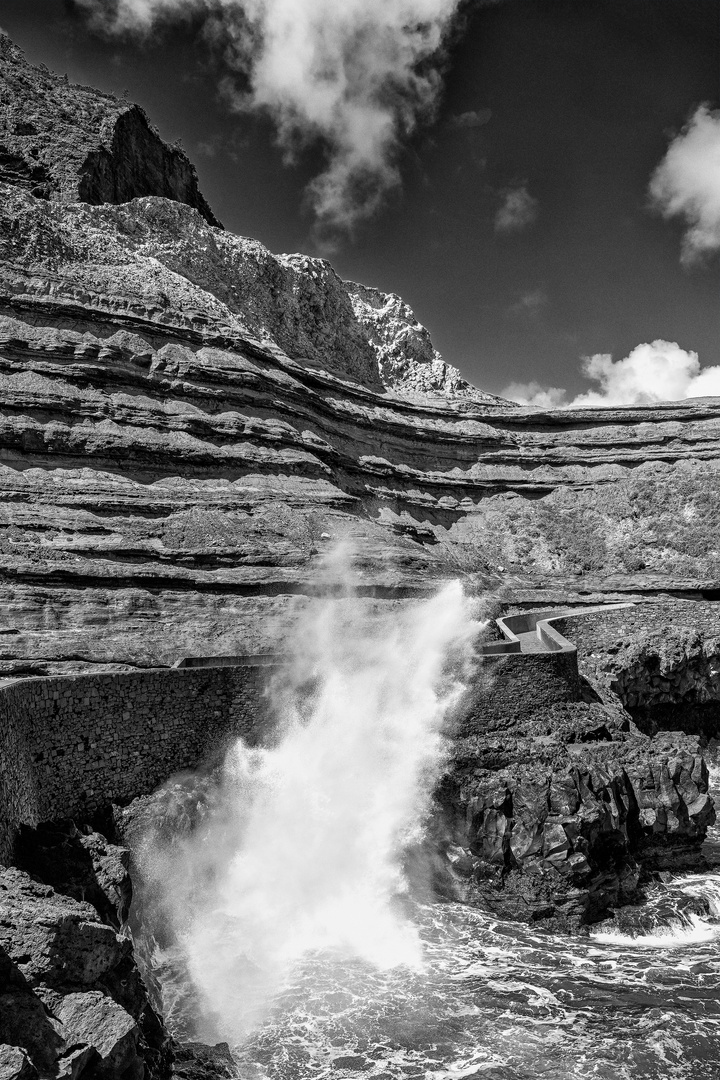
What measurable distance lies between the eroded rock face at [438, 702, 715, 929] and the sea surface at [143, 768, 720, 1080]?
0.68m

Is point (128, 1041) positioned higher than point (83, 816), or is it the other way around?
point (83, 816)

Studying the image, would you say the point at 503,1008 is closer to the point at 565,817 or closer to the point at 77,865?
the point at 565,817

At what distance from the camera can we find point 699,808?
17609mm

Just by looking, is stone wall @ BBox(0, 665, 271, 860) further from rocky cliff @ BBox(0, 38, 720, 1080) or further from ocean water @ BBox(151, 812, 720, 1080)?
ocean water @ BBox(151, 812, 720, 1080)

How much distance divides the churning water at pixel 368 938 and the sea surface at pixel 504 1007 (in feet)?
0.11

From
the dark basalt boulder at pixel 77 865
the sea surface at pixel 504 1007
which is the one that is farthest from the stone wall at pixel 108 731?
the sea surface at pixel 504 1007

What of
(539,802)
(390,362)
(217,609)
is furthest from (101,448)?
(390,362)

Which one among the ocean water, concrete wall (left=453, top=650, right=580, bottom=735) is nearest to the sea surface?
the ocean water

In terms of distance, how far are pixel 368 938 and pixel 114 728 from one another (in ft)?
21.5

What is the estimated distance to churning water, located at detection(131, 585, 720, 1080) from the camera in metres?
11.2

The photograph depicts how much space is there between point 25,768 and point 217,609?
8.40 metres

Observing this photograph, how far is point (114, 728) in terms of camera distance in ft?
47.1

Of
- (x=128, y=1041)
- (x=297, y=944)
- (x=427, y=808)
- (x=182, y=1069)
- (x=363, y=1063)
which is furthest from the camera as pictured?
(x=427, y=808)

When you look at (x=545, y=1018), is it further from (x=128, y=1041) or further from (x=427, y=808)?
(x=128, y=1041)
